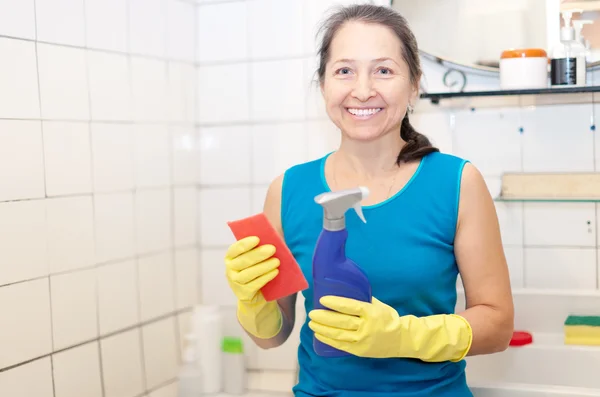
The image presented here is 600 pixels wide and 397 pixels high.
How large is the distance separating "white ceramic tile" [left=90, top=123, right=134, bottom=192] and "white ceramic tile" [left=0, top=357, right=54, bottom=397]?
37 cm

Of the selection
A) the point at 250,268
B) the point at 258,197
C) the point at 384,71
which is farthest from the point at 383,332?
the point at 258,197

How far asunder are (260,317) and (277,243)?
0.18 meters

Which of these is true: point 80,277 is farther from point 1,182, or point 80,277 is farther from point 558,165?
point 558,165

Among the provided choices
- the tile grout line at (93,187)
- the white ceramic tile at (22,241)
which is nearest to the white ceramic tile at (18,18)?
the tile grout line at (93,187)

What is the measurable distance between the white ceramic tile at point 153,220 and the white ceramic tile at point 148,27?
1.10 ft

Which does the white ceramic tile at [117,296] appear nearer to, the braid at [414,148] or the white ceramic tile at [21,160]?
the white ceramic tile at [21,160]

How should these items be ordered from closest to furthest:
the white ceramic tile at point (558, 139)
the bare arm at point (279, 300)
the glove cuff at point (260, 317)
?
1. the glove cuff at point (260, 317)
2. the bare arm at point (279, 300)
3. the white ceramic tile at point (558, 139)

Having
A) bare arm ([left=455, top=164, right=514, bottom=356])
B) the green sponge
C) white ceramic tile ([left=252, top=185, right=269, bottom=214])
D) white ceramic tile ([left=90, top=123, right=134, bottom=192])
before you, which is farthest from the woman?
→ white ceramic tile ([left=252, top=185, right=269, bottom=214])

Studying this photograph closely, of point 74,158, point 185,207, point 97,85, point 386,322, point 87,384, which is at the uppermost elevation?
point 97,85

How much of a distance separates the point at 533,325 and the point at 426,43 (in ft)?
2.30

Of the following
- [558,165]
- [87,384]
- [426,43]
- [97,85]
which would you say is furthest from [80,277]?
[558,165]

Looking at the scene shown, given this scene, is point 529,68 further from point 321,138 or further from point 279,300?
point 279,300

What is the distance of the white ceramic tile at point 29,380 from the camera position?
127 cm

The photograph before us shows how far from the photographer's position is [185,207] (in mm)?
1852
